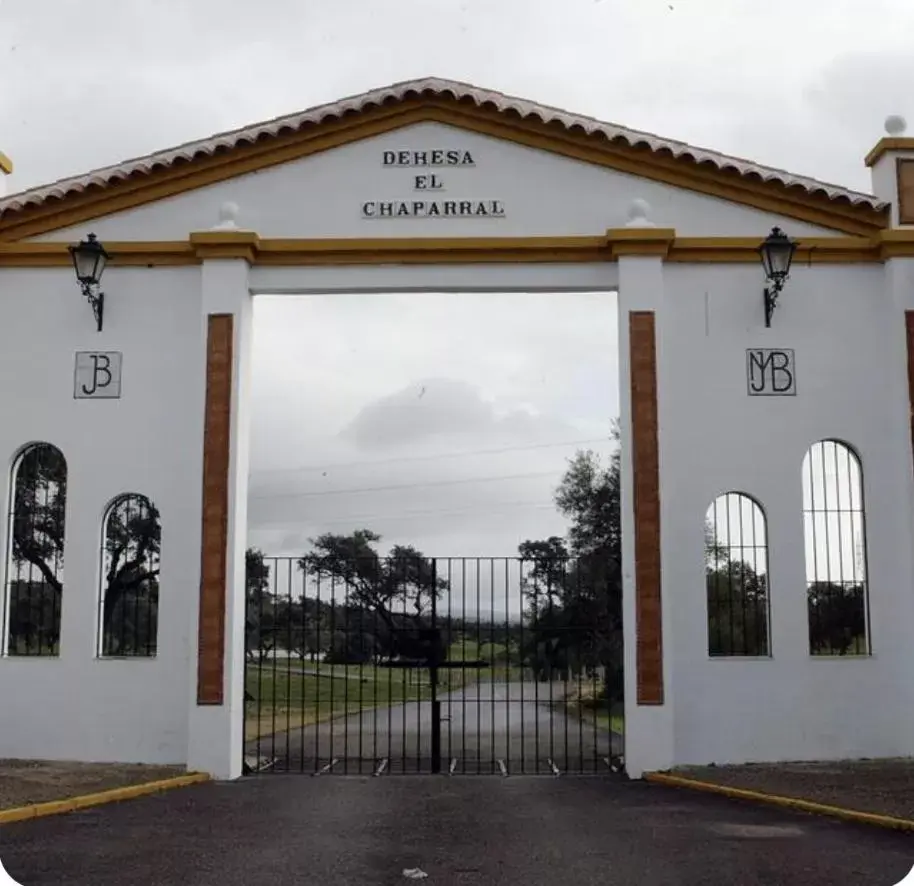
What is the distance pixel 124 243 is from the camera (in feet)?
39.4

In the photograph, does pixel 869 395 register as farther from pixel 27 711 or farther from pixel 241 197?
pixel 27 711

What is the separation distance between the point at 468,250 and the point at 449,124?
4.61ft

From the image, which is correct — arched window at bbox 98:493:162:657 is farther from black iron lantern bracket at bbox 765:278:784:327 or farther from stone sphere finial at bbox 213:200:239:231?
→ black iron lantern bracket at bbox 765:278:784:327

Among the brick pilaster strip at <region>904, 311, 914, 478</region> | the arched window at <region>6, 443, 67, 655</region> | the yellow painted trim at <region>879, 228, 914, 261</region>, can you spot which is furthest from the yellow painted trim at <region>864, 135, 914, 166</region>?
the arched window at <region>6, 443, 67, 655</region>

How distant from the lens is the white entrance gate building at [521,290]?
11.3m

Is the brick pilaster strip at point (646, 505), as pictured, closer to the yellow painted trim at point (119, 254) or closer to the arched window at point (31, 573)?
the yellow painted trim at point (119, 254)

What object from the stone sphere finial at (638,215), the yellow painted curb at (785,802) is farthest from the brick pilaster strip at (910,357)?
the yellow painted curb at (785,802)

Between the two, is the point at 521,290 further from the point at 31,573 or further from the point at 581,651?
the point at 581,651

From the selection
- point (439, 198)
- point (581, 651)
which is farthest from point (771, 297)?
point (581, 651)

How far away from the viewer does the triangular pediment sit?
11938 mm

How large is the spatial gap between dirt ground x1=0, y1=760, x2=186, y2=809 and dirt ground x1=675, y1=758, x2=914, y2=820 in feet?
16.3

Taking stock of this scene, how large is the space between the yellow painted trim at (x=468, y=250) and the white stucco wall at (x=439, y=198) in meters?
0.15

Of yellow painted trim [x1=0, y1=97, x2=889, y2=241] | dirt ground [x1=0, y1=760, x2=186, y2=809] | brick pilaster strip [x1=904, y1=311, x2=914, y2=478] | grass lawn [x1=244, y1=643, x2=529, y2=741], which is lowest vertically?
grass lawn [x1=244, y1=643, x2=529, y2=741]

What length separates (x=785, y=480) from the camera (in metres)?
11.6
